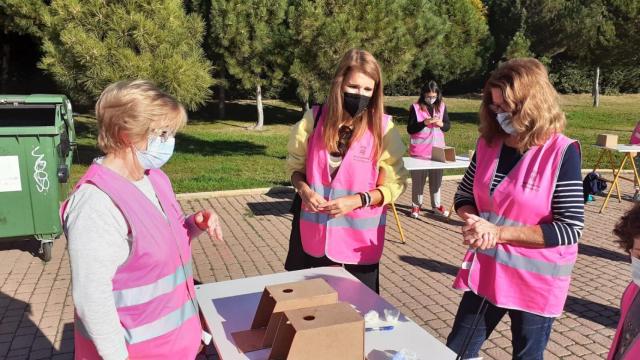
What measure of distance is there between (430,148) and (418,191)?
0.65m

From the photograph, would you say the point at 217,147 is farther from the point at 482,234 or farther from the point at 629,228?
the point at 629,228

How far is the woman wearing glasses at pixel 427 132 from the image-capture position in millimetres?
6973

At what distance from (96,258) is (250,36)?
1194 centimetres

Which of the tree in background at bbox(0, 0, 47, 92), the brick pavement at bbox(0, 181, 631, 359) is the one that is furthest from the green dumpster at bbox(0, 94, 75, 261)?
the tree in background at bbox(0, 0, 47, 92)

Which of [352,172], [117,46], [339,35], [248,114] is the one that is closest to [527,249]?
[352,172]

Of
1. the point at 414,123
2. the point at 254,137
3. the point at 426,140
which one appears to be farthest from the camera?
the point at 254,137

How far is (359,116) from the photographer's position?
2664 mm

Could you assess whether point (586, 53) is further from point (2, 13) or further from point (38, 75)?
point (38, 75)

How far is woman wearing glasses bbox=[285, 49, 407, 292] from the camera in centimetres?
260

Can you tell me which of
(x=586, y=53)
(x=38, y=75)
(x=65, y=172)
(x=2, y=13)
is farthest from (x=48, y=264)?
(x=586, y=53)

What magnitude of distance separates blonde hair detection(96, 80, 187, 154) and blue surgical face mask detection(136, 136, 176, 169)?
42mm

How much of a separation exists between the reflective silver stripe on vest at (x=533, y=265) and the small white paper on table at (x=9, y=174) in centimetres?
481

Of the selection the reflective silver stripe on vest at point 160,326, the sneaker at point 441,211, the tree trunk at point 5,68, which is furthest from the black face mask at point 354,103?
the tree trunk at point 5,68

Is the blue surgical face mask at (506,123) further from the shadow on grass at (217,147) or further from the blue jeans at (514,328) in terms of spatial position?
the shadow on grass at (217,147)
